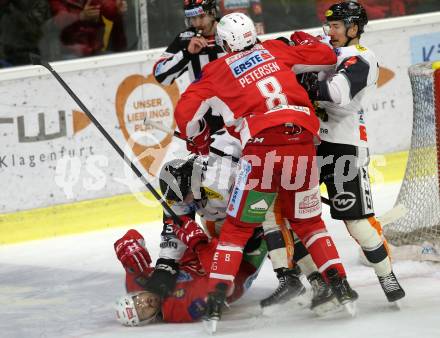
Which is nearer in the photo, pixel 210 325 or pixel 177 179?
pixel 210 325

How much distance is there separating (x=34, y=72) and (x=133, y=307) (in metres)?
2.46

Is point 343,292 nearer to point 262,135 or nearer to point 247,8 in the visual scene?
point 262,135

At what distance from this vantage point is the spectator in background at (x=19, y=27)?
6777 millimetres

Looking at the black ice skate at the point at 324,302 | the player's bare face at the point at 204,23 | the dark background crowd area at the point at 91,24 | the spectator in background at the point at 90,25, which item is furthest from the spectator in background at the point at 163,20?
the black ice skate at the point at 324,302

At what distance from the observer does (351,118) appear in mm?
4707

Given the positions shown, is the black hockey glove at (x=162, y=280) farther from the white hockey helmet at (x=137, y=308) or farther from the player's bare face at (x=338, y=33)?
the player's bare face at (x=338, y=33)

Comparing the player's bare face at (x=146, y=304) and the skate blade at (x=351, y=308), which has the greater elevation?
the skate blade at (x=351, y=308)

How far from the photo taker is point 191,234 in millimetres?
4754

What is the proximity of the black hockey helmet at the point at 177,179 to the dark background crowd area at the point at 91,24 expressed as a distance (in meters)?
2.34

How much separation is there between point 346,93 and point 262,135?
1.33 feet

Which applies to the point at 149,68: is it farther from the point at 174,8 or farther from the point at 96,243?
the point at 96,243

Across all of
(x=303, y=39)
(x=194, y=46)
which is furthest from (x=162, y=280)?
(x=194, y=46)

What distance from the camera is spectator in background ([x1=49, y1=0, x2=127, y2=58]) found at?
22.8 ft

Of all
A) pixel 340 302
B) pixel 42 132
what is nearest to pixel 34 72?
pixel 42 132
